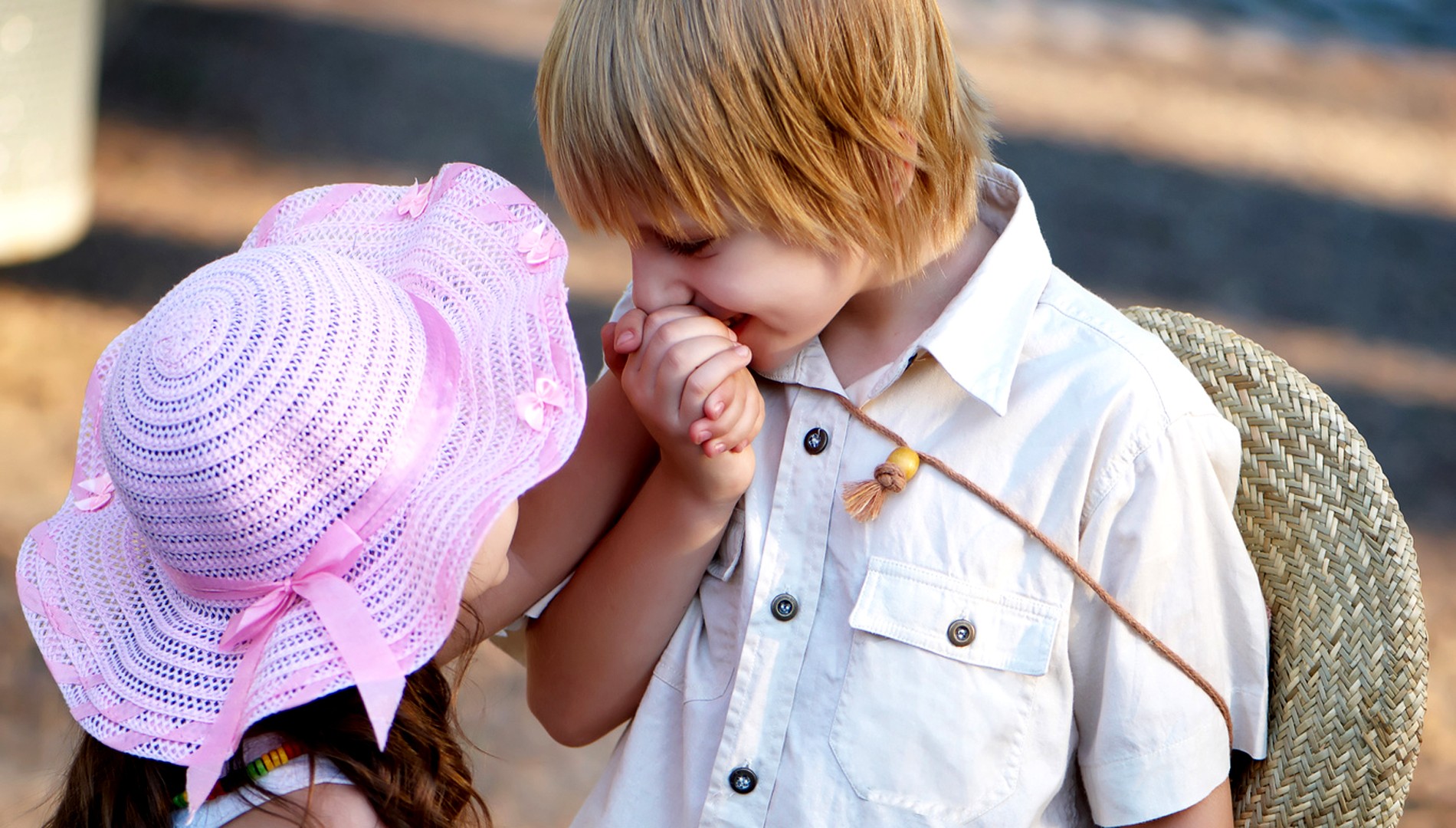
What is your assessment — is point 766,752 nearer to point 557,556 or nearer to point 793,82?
point 557,556

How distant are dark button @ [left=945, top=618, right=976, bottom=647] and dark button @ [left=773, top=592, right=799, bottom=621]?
0.15 metres

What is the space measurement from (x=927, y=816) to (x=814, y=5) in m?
0.75

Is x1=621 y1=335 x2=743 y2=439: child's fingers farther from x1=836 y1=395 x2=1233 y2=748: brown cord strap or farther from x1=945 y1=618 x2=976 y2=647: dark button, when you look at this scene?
x1=945 y1=618 x2=976 y2=647: dark button

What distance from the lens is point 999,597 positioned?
125cm

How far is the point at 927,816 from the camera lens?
4.11 ft

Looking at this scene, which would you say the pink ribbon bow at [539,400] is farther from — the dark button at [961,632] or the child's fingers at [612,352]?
the dark button at [961,632]

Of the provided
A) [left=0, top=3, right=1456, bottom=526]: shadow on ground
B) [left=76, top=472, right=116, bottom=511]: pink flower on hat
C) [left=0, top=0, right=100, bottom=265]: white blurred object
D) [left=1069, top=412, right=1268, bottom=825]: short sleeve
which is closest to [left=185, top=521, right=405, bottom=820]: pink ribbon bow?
[left=76, top=472, right=116, bottom=511]: pink flower on hat

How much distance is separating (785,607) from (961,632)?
18 cm

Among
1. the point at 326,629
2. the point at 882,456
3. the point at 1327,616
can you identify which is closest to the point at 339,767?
the point at 326,629

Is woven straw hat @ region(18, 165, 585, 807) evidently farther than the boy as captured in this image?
No

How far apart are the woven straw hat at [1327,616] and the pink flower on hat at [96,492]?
1.13 m

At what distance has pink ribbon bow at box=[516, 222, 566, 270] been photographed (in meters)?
1.31

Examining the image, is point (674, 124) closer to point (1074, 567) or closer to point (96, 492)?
point (1074, 567)

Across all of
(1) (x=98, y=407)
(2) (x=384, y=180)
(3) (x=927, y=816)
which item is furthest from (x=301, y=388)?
(2) (x=384, y=180)
